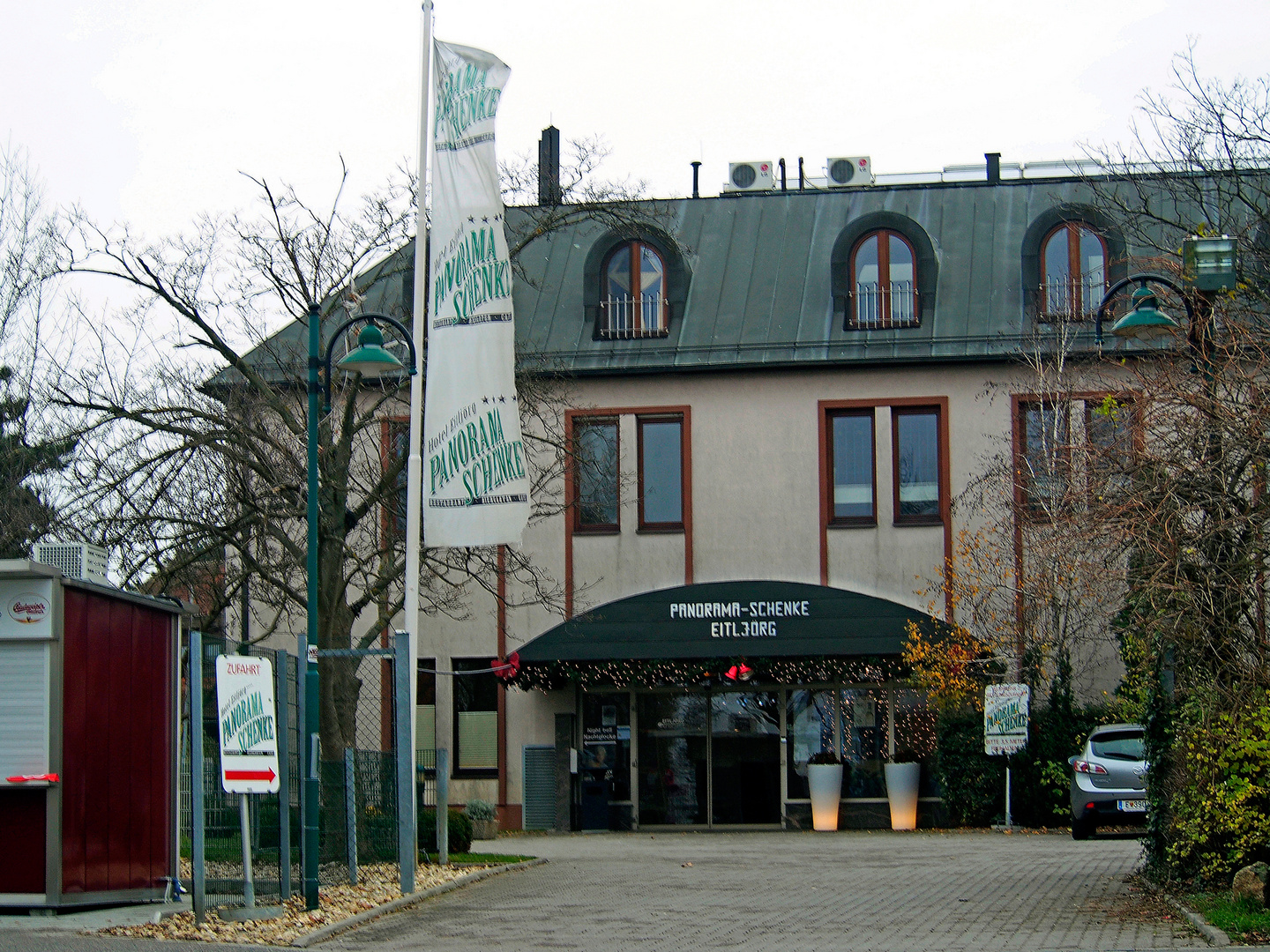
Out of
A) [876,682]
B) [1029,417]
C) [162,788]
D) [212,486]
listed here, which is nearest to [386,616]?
[212,486]

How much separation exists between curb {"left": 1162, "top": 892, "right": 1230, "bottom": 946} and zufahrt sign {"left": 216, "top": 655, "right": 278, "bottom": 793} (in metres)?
6.99

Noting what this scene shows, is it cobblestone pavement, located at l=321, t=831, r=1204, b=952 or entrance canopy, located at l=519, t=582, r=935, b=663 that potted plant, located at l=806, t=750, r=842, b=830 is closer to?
entrance canopy, located at l=519, t=582, r=935, b=663

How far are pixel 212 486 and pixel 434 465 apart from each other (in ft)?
27.5

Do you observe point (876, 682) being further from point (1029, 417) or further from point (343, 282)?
point (343, 282)

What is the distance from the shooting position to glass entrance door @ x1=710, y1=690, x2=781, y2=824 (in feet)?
94.6

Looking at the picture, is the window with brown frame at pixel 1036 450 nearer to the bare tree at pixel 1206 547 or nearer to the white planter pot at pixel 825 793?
the white planter pot at pixel 825 793

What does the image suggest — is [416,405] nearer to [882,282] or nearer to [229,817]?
[229,817]

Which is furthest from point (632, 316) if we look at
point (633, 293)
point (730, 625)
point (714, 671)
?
point (714, 671)

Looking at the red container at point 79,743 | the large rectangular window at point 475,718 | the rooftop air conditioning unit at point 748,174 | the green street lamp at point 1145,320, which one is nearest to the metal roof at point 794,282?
the rooftop air conditioning unit at point 748,174

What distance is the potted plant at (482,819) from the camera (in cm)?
2461

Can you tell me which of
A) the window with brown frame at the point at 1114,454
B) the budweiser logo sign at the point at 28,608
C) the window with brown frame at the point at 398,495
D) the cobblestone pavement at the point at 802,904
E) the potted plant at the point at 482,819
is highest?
the window with brown frame at the point at 398,495

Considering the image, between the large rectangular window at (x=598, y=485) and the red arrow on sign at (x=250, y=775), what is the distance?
1566 centimetres

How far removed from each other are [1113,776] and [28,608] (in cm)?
1443

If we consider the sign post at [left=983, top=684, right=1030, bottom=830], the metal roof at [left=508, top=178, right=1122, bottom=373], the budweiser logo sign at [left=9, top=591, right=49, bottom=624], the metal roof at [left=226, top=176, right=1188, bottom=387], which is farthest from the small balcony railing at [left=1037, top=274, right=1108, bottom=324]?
the budweiser logo sign at [left=9, top=591, right=49, bottom=624]
